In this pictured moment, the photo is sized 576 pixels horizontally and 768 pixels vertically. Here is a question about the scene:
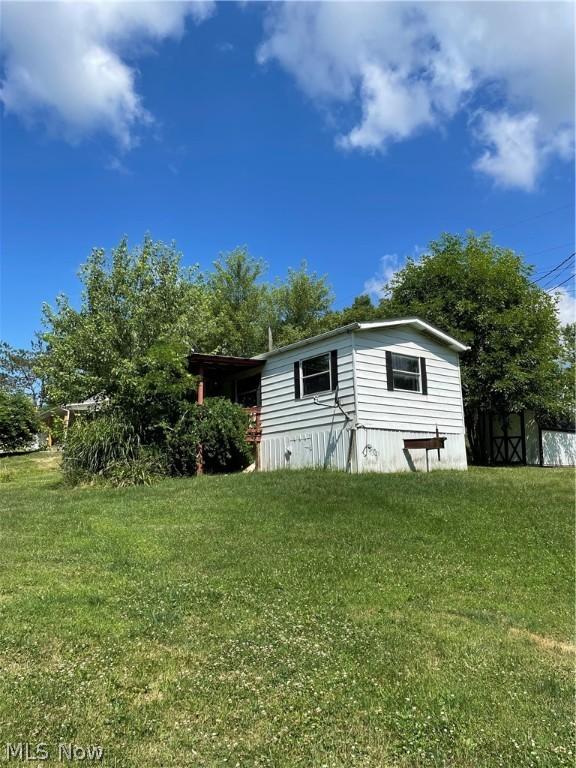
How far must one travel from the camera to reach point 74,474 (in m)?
12.2

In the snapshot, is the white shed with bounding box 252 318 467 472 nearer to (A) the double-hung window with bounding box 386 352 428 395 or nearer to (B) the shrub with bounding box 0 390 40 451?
(A) the double-hung window with bounding box 386 352 428 395

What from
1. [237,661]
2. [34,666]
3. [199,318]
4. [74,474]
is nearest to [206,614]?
[237,661]

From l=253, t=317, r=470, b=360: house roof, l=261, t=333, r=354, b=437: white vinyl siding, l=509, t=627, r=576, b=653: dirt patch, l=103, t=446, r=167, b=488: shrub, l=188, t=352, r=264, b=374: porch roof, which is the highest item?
l=253, t=317, r=470, b=360: house roof

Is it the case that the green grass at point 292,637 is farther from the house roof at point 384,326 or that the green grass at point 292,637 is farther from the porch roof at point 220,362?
the porch roof at point 220,362

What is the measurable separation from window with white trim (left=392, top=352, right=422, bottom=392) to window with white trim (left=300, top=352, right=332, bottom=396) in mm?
1741

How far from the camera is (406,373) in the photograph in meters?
14.6

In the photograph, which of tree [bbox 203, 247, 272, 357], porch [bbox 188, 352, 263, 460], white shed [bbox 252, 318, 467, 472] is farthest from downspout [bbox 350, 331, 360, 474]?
tree [bbox 203, 247, 272, 357]

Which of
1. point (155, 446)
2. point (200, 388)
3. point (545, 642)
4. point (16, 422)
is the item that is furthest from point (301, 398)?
point (16, 422)

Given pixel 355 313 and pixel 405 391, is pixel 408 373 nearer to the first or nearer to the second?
pixel 405 391

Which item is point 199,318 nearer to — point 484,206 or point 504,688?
point 484,206

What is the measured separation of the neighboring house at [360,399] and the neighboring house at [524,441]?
5689 millimetres

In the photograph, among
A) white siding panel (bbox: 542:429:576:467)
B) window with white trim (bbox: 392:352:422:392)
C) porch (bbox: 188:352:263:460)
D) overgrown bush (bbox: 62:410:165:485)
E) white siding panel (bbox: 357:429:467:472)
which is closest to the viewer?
overgrown bush (bbox: 62:410:165:485)

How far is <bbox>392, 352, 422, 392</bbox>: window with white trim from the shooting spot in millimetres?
14203

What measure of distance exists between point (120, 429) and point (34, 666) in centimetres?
961
